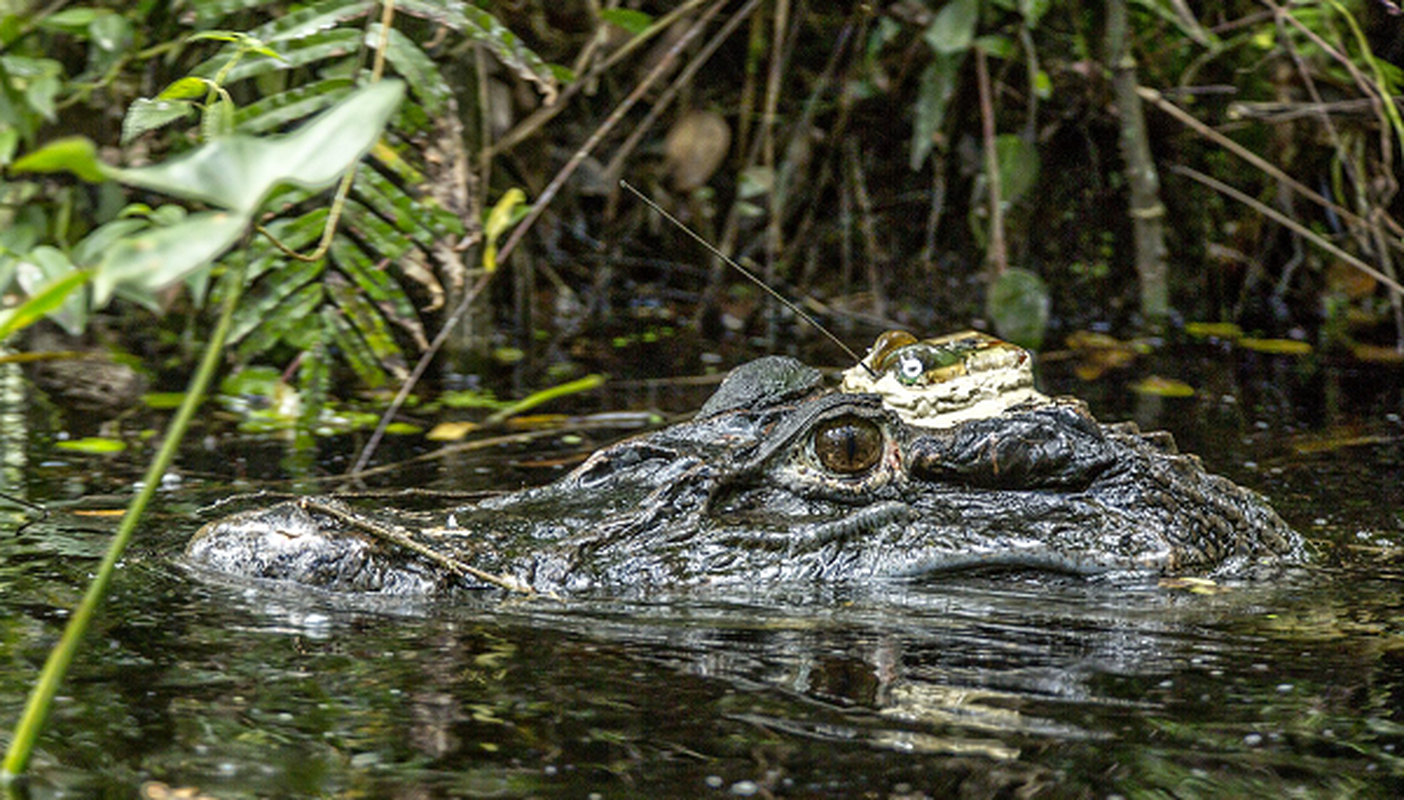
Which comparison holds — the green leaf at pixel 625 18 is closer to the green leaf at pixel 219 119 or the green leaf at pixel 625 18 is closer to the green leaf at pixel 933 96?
the green leaf at pixel 933 96

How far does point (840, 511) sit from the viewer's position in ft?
9.21

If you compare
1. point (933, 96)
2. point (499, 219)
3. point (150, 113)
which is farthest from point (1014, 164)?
point (150, 113)

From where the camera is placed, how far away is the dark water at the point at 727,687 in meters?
1.80

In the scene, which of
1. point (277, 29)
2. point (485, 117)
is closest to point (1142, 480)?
point (277, 29)

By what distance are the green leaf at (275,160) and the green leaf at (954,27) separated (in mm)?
4111

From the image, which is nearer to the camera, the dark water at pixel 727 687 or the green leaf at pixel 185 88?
the dark water at pixel 727 687

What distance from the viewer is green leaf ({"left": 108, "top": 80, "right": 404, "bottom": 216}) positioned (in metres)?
1.36

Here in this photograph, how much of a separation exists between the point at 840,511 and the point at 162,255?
1.67 meters

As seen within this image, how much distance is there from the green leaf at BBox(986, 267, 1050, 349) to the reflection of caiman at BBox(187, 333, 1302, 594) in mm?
2342

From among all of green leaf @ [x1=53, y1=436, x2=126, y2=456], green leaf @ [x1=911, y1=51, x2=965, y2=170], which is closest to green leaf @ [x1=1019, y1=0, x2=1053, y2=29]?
green leaf @ [x1=911, y1=51, x2=965, y2=170]

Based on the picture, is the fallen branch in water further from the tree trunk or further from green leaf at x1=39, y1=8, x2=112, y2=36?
the tree trunk

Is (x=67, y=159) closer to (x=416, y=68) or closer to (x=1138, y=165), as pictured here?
(x=416, y=68)

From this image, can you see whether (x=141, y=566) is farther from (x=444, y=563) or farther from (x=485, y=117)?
(x=485, y=117)

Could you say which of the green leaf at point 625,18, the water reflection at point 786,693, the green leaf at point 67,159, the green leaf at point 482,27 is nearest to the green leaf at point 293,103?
the green leaf at point 482,27
